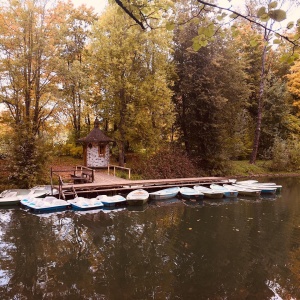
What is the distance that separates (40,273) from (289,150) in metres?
25.8

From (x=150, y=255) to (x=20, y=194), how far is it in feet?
30.3

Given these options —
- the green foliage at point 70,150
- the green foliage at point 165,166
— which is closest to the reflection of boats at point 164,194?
the green foliage at point 165,166

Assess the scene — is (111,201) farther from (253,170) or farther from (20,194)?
(253,170)

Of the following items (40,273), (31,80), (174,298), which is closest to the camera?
(174,298)

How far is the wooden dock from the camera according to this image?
15.3 meters

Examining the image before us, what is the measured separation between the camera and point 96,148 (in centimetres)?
2175

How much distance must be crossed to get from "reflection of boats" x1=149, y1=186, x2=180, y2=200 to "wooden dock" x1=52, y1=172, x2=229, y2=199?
0.90 meters

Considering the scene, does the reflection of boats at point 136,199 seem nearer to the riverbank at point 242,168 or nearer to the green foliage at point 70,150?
the riverbank at point 242,168

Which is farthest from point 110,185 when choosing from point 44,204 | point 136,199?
point 44,204

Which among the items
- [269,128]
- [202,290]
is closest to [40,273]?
[202,290]

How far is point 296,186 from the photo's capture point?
70.1 feet

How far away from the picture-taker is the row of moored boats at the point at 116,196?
1331cm

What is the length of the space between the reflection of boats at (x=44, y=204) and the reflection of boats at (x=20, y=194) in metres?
0.61

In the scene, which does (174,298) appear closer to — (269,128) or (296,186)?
(296,186)
